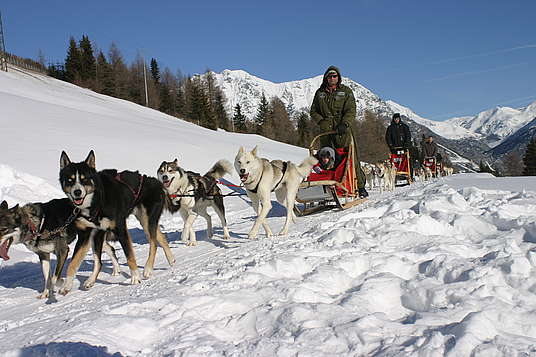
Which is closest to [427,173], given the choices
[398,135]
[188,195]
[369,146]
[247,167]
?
[398,135]

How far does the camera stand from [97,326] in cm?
220

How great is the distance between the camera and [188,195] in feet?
18.2

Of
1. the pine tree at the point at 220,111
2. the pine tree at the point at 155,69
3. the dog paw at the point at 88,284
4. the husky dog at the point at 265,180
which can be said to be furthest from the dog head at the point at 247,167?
the pine tree at the point at 155,69

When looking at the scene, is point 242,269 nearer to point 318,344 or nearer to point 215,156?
point 318,344

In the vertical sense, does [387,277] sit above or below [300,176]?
below

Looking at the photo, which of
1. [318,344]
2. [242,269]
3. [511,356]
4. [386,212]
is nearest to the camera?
[511,356]

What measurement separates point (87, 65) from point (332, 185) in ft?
164

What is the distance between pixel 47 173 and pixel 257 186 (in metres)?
6.07

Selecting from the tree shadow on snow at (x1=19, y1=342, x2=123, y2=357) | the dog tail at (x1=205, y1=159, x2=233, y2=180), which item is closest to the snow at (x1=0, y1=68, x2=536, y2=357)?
the tree shadow on snow at (x1=19, y1=342, x2=123, y2=357)

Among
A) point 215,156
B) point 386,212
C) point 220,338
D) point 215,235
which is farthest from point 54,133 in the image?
point 220,338

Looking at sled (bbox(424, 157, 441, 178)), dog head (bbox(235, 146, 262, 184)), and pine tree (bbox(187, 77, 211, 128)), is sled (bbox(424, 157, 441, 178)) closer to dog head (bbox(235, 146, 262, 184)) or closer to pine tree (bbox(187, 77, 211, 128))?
dog head (bbox(235, 146, 262, 184))

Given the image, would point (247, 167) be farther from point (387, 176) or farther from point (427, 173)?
point (427, 173)

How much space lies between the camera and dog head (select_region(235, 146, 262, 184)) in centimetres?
517

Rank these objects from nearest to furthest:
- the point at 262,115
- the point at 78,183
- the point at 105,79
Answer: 1. the point at 78,183
2. the point at 105,79
3. the point at 262,115
